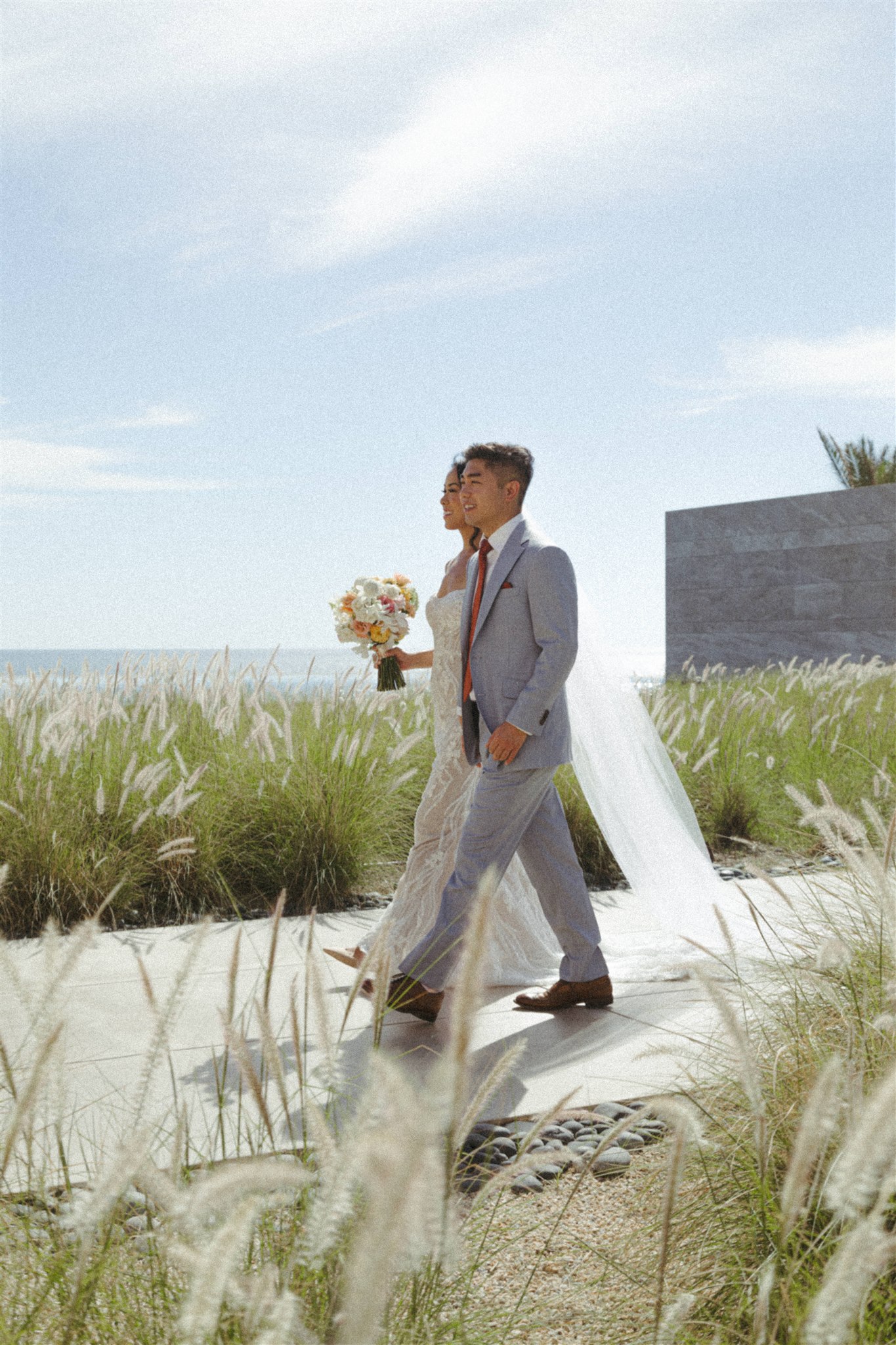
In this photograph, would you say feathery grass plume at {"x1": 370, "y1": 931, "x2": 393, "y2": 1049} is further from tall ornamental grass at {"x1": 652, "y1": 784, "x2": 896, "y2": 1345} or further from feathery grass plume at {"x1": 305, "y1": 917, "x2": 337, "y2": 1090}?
tall ornamental grass at {"x1": 652, "y1": 784, "x2": 896, "y2": 1345}

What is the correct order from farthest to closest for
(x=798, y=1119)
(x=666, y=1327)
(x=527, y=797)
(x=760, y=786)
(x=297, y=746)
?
(x=760, y=786) → (x=297, y=746) → (x=527, y=797) → (x=798, y=1119) → (x=666, y=1327)

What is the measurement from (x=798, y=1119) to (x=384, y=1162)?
4.89ft

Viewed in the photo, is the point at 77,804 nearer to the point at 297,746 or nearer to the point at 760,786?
the point at 297,746

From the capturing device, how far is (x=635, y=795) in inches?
196

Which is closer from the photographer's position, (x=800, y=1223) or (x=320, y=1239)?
(x=320, y=1239)

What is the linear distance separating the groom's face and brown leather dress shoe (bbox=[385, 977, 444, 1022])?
153 cm

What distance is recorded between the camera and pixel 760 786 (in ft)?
25.6

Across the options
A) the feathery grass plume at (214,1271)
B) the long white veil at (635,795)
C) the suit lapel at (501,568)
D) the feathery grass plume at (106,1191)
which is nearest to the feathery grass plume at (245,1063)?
the feathery grass plume at (106,1191)

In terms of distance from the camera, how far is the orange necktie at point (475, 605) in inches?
156

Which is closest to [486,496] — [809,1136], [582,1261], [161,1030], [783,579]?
[582,1261]

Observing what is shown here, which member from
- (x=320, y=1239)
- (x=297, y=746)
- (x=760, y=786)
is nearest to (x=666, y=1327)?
(x=320, y=1239)

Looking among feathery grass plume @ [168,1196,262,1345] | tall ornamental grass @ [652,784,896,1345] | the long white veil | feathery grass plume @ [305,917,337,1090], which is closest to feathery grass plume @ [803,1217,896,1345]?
tall ornamental grass @ [652,784,896,1345]

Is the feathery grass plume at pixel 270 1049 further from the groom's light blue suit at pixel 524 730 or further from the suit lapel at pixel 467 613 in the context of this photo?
the suit lapel at pixel 467 613

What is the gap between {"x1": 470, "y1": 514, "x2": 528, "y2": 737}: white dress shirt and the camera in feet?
12.8
